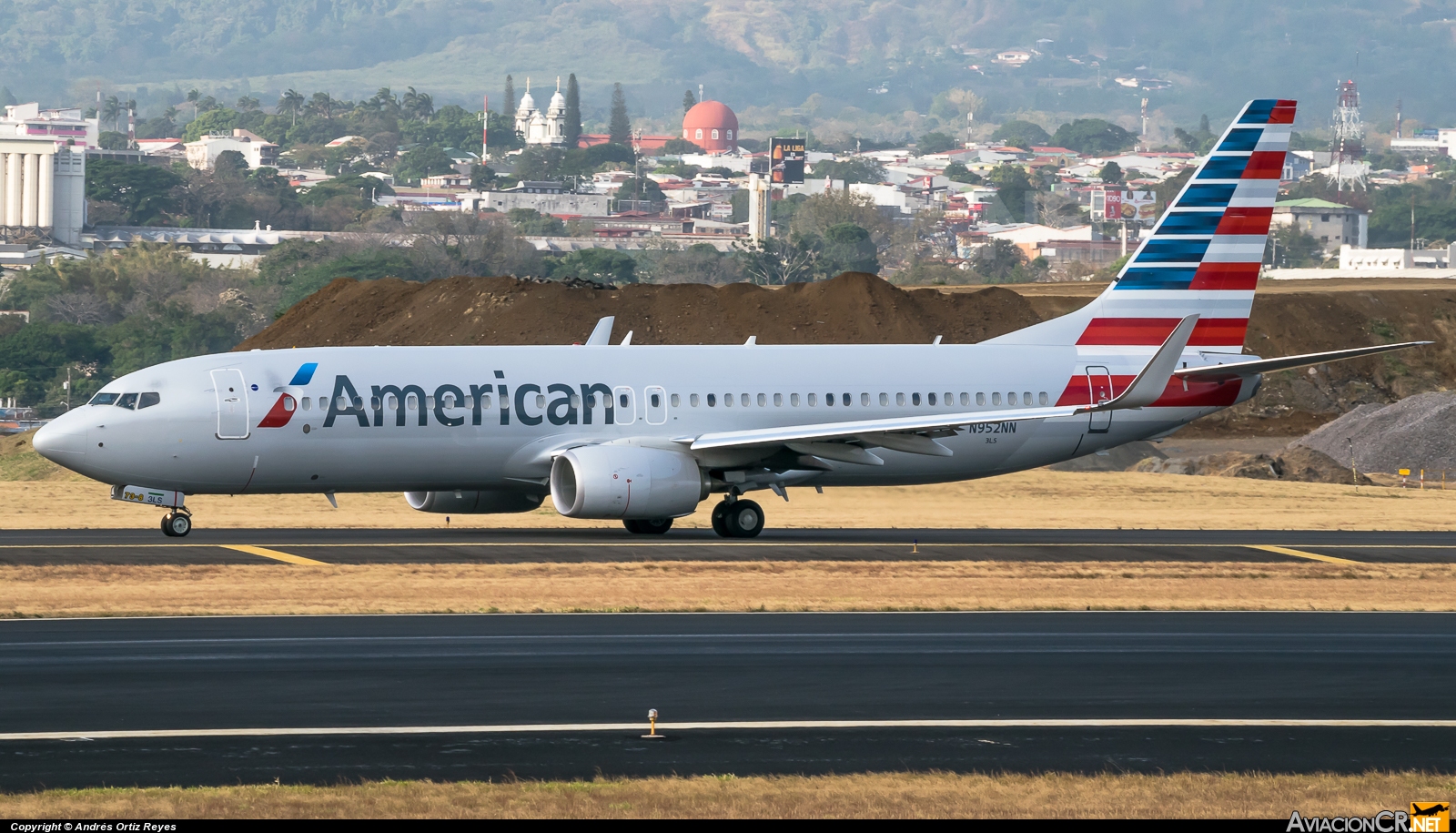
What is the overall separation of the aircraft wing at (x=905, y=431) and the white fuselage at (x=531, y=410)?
0.71 meters

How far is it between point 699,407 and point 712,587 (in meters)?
9.59

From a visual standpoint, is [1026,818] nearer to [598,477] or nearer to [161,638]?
[161,638]

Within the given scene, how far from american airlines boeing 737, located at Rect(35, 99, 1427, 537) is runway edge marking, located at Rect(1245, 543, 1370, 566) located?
3.70m

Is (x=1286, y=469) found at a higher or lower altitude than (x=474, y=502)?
higher

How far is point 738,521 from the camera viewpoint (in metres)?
40.7

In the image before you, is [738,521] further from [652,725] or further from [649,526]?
[652,725]

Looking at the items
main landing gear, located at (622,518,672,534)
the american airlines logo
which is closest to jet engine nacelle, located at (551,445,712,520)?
the american airlines logo

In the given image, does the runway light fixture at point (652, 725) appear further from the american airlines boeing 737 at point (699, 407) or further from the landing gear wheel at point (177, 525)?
the landing gear wheel at point (177, 525)

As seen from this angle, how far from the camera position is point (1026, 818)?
15.4m

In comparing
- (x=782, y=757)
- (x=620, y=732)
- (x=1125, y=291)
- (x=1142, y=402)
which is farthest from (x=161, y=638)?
(x=1125, y=291)

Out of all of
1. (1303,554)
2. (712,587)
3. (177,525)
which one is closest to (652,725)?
(712,587)

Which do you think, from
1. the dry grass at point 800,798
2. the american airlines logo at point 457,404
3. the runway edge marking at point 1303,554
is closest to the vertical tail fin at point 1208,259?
the runway edge marking at point 1303,554
